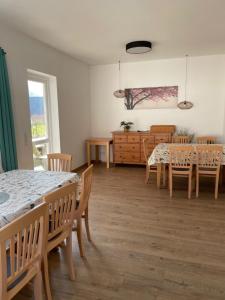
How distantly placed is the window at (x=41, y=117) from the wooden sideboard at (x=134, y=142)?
1634 millimetres

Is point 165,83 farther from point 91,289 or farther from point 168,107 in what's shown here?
point 91,289

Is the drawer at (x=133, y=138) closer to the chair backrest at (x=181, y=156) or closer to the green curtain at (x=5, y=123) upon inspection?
the chair backrest at (x=181, y=156)

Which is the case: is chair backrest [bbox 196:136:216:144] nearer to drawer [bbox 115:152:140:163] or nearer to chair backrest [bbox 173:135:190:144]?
chair backrest [bbox 173:135:190:144]

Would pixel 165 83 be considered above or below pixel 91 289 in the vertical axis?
above

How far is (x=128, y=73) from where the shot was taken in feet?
19.4

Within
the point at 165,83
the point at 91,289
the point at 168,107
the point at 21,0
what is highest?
the point at 21,0

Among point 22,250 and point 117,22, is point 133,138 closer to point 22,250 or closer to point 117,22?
point 117,22

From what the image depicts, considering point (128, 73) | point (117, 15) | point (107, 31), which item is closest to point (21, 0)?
point (117, 15)

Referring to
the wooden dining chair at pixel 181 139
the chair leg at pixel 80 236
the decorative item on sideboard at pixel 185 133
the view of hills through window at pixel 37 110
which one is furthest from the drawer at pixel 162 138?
the chair leg at pixel 80 236

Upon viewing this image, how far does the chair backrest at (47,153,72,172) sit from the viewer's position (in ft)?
9.78

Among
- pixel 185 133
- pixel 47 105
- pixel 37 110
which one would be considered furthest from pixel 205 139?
pixel 37 110

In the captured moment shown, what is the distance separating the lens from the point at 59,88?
4723 mm

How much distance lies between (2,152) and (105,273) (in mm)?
2077

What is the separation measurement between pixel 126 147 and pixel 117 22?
3.07 metres
